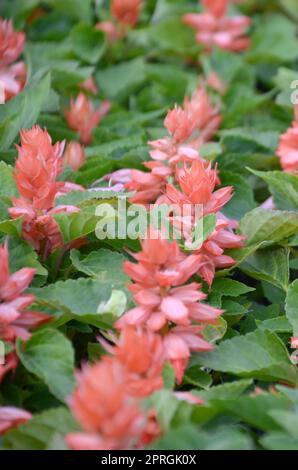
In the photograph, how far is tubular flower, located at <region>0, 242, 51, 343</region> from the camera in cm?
114

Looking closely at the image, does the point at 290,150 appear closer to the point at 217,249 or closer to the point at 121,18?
the point at 217,249

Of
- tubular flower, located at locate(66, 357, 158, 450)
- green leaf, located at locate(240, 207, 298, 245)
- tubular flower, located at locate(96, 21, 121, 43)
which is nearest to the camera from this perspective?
tubular flower, located at locate(66, 357, 158, 450)

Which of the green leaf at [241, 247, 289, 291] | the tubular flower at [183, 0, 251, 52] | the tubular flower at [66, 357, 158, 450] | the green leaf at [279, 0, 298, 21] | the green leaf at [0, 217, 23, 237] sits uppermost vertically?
the tubular flower at [66, 357, 158, 450]

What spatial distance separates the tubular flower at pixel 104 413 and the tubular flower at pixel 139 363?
0.19ft

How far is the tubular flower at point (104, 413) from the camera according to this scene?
89 centimetres

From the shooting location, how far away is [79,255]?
54.6 inches

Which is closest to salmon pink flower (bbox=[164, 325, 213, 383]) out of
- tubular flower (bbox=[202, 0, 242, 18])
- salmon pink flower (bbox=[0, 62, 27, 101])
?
salmon pink flower (bbox=[0, 62, 27, 101])

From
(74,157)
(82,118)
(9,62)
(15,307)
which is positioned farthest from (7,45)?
(15,307)

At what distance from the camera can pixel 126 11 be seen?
2.35 metres

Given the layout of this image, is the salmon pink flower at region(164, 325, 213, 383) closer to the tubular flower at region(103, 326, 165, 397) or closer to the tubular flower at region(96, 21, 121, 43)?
the tubular flower at region(103, 326, 165, 397)

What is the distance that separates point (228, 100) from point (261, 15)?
0.77 meters

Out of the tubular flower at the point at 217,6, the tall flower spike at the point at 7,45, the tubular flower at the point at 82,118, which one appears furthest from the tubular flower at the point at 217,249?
the tubular flower at the point at 217,6

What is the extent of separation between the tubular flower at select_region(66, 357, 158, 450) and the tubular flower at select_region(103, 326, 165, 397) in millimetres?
57

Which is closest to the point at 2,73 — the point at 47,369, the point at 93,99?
the point at 93,99
